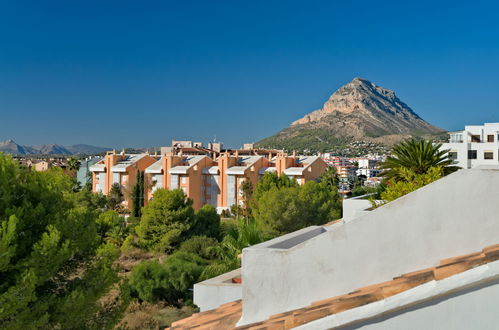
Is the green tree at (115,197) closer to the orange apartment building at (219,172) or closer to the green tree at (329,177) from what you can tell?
the orange apartment building at (219,172)

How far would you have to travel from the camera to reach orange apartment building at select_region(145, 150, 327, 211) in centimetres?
5531

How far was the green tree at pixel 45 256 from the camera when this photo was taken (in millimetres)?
7969

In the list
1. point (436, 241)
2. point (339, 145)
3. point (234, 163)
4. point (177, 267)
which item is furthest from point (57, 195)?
point (339, 145)

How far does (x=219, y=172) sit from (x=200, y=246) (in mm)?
28566

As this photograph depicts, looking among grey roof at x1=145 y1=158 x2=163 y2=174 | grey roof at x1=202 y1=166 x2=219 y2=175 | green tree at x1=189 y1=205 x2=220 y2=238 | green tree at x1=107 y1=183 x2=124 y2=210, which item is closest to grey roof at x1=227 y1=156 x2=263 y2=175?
grey roof at x1=202 y1=166 x2=219 y2=175

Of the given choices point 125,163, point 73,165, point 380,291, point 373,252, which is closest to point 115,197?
point 125,163

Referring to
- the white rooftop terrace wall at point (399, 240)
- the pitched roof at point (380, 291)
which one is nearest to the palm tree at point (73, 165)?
the white rooftop terrace wall at point (399, 240)

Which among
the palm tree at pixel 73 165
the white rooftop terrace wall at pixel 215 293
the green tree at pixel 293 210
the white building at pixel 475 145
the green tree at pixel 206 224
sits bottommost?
the green tree at pixel 206 224

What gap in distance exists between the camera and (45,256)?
855 centimetres

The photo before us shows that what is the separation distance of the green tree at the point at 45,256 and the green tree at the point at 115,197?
46.5 m

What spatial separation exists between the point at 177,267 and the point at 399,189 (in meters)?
12.3

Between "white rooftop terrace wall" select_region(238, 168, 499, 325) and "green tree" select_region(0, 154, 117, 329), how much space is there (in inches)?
232

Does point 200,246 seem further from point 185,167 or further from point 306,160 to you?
point 306,160

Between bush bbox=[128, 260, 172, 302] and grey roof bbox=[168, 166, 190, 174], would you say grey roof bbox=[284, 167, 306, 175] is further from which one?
bush bbox=[128, 260, 172, 302]
